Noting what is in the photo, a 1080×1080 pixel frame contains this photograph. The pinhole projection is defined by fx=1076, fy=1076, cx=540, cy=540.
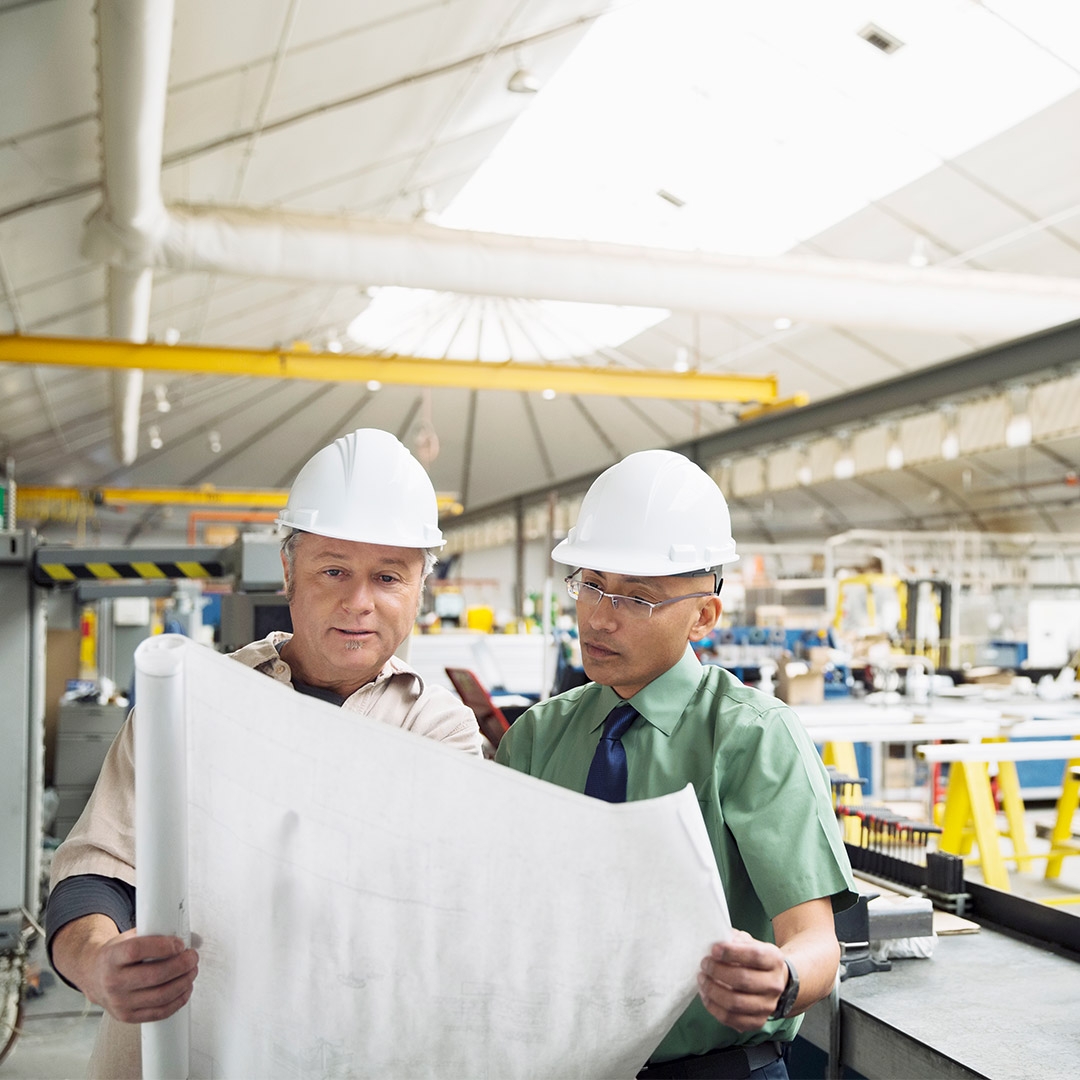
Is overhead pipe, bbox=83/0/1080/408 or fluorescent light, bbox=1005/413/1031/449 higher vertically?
overhead pipe, bbox=83/0/1080/408

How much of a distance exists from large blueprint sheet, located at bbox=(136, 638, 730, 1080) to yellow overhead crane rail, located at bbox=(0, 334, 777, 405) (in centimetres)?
908

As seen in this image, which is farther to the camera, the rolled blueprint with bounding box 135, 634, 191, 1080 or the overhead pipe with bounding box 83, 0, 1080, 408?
the overhead pipe with bounding box 83, 0, 1080, 408

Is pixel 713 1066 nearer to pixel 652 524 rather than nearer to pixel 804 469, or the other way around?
pixel 652 524

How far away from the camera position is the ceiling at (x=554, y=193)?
18.4 feet

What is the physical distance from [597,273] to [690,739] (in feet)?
19.4

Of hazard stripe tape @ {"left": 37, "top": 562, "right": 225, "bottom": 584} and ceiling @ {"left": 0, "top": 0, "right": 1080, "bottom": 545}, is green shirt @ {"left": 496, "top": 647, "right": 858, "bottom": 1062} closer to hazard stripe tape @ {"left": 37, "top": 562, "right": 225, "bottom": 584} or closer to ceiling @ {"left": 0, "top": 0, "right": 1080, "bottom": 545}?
hazard stripe tape @ {"left": 37, "top": 562, "right": 225, "bottom": 584}

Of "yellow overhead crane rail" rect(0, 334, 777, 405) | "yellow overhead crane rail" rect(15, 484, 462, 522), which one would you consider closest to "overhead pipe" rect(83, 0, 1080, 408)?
"yellow overhead crane rail" rect(0, 334, 777, 405)

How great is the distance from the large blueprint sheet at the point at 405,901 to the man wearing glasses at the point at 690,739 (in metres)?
0.31

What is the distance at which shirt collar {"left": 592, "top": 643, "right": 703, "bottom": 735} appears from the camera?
1422 millimetres

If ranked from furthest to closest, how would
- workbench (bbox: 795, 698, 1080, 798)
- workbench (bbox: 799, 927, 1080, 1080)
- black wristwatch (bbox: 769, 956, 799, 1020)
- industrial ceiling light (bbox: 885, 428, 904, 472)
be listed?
industrial ceiling light (bbox: 885, 428, 904, 472) → workbench (bbox: 795, 698, 1080, 798) → workbench (bbox: 799, 927, 1080, 1080) → black wristwatch (bbox: 769, 956, 799, 1020)

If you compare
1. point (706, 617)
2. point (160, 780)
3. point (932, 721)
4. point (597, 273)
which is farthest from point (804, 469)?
point (160, 780)

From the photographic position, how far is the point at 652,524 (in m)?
1.47

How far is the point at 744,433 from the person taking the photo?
44.2ft

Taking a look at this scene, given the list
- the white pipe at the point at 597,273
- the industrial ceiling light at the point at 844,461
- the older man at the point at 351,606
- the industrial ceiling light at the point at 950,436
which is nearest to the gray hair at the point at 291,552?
the older man at the point at 351,606
